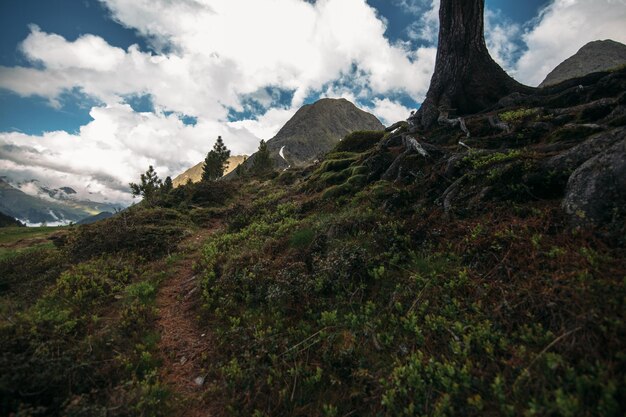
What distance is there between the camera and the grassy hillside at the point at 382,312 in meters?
3.87

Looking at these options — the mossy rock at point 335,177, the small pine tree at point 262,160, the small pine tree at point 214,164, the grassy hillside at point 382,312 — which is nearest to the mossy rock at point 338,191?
the mossy rock at point 335,177

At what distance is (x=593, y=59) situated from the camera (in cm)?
9731

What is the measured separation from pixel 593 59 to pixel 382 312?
139227 millimetres

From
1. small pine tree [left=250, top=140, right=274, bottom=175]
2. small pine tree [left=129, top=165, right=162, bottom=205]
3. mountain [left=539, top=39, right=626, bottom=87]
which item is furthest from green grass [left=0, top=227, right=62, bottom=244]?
mountain [left=539, top=39, right=626, bottom=87]

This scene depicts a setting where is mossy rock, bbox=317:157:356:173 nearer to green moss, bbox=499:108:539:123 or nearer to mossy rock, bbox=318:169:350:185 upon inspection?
mossy rock, bbox=318:169:350:185

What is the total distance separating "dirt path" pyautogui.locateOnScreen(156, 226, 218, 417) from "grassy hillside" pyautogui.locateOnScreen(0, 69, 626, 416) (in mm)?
40

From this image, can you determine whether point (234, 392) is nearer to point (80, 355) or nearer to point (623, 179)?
point (80, 355)

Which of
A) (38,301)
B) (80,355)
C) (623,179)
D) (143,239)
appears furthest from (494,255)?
(143,239)

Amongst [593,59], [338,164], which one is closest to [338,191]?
[338,164]

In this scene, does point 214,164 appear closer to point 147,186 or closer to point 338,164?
point 147,186

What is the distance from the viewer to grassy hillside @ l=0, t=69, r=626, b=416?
12.7ft

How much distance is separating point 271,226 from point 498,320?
914 cm

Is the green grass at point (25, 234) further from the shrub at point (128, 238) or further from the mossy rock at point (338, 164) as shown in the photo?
the mossy rock at point (338, 164)

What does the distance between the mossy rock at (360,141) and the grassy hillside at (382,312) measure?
10.5 m
